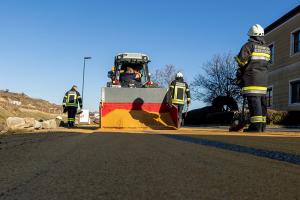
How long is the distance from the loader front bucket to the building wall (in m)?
12.3

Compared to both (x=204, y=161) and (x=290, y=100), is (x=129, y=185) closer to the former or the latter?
(x=204, y=161)

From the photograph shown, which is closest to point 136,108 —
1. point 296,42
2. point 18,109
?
point 296,42

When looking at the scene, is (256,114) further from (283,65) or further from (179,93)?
(283,65)

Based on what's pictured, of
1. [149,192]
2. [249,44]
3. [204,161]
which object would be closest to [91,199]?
[149,192]

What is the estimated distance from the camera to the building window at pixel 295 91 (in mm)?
23203

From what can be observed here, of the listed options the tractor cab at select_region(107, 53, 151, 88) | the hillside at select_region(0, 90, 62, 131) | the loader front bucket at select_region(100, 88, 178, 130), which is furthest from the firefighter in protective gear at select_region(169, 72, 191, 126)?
the hillside at select_region(0, 90, 62, 131)

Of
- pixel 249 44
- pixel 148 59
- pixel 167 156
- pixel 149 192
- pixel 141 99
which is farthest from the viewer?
pixel 148 59

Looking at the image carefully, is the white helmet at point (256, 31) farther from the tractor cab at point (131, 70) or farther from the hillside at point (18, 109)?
the hillside at point (18, 109)

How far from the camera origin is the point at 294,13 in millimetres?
23859

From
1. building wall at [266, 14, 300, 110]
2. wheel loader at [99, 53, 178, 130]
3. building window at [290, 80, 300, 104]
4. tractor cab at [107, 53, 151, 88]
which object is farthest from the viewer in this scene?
building wall at [266, 14, 300, 110]

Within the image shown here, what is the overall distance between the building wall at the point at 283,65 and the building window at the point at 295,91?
0.28m

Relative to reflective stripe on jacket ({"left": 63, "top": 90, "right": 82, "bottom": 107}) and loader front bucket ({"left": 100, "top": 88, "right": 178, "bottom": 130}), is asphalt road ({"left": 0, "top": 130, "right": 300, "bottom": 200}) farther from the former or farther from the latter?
reflective stripe on jacket ({"left": 63, "top": 90, "right": 82, "bottom": 107})

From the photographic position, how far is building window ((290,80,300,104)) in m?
23.2

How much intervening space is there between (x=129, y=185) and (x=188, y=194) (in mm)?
434
